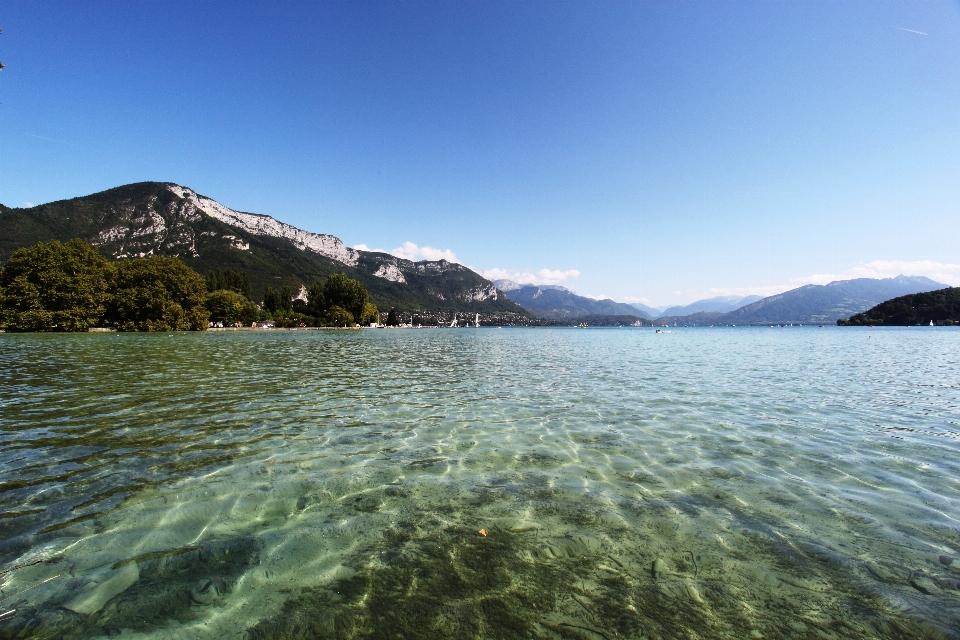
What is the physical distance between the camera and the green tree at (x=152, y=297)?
259 ft

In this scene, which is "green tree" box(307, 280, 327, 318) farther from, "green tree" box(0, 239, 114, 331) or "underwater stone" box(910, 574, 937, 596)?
"underwater stone" box(910, 574, 937, 596)

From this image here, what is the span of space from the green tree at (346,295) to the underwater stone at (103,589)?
14800cm

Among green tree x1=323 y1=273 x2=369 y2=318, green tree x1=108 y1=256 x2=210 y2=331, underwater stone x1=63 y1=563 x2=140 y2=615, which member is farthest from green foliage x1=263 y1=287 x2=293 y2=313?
underwater stone x1=63 y1=563 x2=140 y2=615

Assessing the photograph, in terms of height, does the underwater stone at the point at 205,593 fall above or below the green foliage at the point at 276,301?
below

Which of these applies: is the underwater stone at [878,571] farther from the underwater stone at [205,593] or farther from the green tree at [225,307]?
the green tree at [225,307]

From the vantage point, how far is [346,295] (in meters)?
147

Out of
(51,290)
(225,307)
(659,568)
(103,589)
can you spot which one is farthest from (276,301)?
(659,568)

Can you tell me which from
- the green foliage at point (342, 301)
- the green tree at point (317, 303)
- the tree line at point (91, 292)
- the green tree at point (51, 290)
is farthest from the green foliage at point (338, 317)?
the green tree at point (51, 290)

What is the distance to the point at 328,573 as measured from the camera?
4523mm

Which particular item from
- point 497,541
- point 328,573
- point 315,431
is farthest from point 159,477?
point 497,541

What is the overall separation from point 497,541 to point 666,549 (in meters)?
2.05

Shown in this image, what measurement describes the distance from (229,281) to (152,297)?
97.2 meters

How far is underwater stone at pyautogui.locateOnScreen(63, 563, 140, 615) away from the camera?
3853 millimetres

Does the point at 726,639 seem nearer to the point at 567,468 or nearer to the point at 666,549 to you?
the point at 666,549
